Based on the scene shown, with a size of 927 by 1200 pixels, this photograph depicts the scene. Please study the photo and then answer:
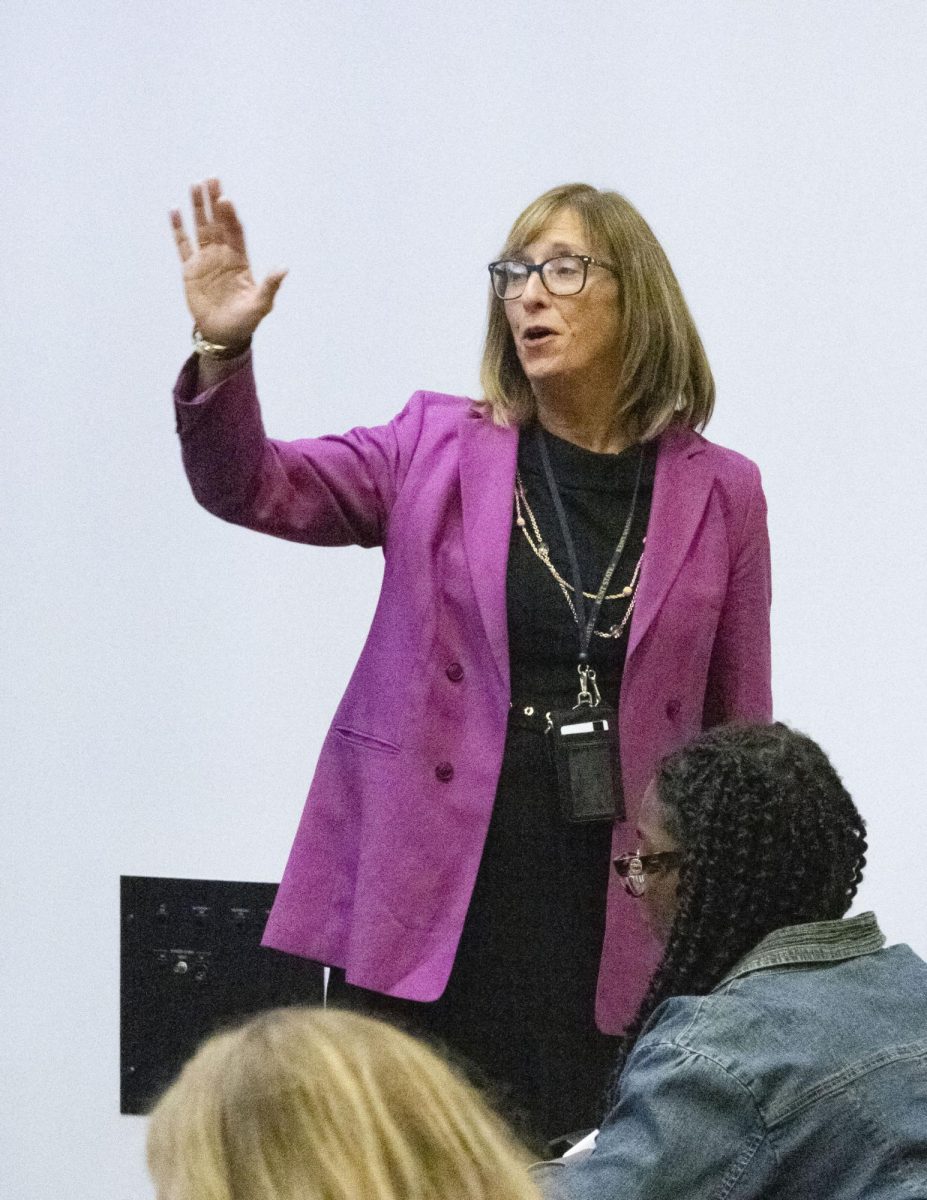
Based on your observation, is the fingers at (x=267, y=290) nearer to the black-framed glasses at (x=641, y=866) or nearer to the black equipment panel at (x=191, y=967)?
the black-framed glasses at (x=641, y=866)

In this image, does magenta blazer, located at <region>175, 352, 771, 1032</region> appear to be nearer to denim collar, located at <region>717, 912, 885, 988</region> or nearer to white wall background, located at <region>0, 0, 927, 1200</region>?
denim collar, located at <region>717, 912, 885, 988</region>

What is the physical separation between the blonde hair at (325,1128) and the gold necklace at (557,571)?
107 cm

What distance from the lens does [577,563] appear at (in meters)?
2.20

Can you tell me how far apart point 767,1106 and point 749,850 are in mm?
261

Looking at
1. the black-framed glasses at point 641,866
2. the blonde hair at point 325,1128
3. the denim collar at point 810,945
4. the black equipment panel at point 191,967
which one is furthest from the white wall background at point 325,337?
the blonde hair at point 325,1128

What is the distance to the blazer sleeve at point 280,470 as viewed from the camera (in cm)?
206

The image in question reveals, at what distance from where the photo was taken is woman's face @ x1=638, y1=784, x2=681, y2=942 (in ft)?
6.21

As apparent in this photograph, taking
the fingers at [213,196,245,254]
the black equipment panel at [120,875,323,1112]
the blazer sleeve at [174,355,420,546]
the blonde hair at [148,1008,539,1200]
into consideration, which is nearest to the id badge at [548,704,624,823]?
the blazer sleeve at [174,355,420,546]

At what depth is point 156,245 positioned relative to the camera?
3410mm

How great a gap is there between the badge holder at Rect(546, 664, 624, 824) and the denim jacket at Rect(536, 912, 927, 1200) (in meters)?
0.44

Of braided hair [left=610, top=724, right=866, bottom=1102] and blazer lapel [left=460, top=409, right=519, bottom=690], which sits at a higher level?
blazer lapel [left=460, top=409, right=519, bottom=690]

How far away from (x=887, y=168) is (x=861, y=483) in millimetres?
507

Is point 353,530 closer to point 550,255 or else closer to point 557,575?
point 557,575

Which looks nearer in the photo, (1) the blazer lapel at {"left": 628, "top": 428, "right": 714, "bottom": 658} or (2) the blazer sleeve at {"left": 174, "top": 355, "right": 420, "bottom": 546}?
(2) the blazer sleeve at {"left": 174, "top": 355, "right": 420, "bottom": 546}
